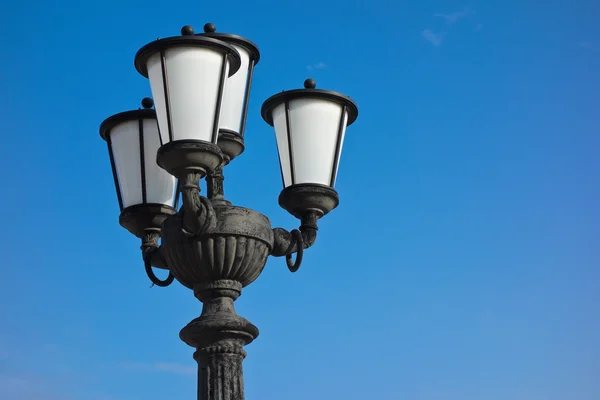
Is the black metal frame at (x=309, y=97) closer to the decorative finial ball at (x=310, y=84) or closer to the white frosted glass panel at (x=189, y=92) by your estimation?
the decorative finial ball at (x=310, y=84)

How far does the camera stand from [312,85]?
5.51 meters

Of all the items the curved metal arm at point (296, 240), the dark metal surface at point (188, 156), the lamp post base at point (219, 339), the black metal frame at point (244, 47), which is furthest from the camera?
the black metal frame at point (244, 47)

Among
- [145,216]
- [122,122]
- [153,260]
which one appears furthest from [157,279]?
[122,122]

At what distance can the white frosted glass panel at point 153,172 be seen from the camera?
18.2 feet

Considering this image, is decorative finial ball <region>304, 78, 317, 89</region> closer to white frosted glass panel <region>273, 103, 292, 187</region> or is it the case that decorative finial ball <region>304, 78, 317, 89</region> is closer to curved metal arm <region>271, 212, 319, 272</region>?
white frosted glass panel <region>273, 103, 292, 187</region>

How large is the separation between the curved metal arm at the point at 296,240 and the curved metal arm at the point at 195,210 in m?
0.49

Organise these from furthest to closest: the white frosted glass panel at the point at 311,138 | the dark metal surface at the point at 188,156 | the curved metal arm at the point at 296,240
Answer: the white frosted glass panel at the point at 311,138 < the curved metal arm at the point at 296,240 < the dark metal surface at the point at 188,156

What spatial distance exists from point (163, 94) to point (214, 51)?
0.32 meters

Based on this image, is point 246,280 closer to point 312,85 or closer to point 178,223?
point 178,223

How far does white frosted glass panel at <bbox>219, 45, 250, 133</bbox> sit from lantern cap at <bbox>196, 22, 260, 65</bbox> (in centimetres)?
3

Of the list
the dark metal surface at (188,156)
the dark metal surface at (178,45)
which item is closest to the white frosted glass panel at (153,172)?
the dark metal surface at (178,45)

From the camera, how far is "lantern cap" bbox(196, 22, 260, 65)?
550 cm

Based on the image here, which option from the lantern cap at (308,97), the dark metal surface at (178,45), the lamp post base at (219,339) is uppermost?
the lantern cap at (308,97)

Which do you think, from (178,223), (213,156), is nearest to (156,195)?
(178,223)
